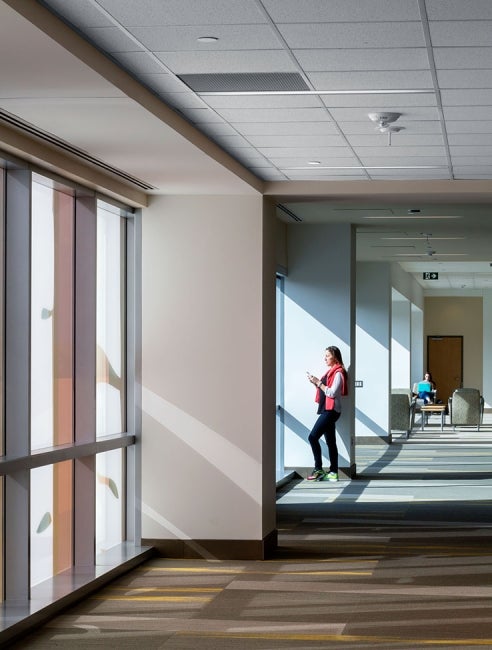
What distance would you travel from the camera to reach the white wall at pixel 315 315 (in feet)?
47.9

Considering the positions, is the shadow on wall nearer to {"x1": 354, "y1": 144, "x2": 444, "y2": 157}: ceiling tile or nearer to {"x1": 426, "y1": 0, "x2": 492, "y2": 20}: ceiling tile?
{"x1": 354, "y1": 144, "x2": 444, "y2": 157}: ceiling tile

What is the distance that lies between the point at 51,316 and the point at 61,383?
51 cm

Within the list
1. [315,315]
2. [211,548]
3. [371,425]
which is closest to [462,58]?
[211,548]

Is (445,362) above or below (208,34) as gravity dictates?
below

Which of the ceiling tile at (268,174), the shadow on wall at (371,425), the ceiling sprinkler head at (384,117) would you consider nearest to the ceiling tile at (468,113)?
the ceiling sprinkler head at (384,117)

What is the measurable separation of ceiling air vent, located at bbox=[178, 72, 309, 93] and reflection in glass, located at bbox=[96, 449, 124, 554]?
364 centimetres

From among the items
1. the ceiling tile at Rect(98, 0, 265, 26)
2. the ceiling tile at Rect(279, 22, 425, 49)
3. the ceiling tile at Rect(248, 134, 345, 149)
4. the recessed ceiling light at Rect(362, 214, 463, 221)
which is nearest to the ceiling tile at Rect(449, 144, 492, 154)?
the ceiling tile at Rect(248, 134, 345, 149)

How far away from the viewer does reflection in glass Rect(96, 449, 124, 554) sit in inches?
339

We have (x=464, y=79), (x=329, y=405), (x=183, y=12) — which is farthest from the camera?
(x=329, y=405)

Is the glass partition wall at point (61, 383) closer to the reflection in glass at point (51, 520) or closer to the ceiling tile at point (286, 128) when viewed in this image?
the reflection in glass at point (51, 520)

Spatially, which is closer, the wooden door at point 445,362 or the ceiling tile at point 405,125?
the ceiling tile at point 405,125

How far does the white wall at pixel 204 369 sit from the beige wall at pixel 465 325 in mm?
26874

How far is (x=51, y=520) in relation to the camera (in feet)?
25.1

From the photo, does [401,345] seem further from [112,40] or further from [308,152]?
[112,40]
